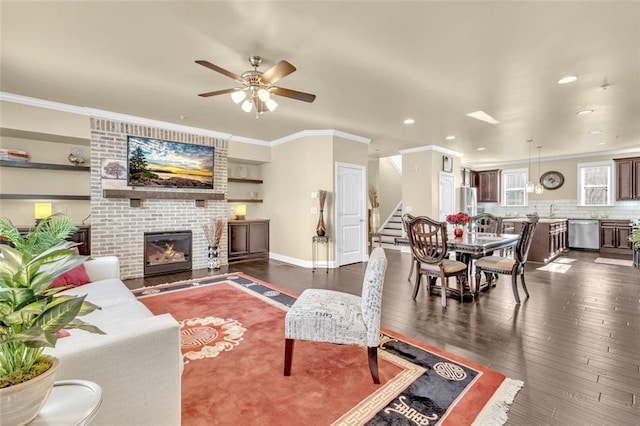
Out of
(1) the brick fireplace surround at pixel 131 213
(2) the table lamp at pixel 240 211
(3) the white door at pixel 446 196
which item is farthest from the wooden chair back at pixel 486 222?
(1) the brick fireplace surround at pixel 131 213

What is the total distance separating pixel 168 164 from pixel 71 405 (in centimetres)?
519

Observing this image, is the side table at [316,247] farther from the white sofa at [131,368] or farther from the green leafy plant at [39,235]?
the green leafy plant at [39,235]

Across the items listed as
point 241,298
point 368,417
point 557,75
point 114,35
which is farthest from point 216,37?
point 557,75

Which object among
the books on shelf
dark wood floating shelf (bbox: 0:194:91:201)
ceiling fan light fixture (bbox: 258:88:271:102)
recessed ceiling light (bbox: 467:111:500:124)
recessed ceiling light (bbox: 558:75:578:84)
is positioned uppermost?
recessed ceiling light (bbox: 467:111:500:124)

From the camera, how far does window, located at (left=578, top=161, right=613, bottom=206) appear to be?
26.9 feet

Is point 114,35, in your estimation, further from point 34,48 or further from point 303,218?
point 303,218

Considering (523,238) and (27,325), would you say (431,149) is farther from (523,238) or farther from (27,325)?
(27,325)

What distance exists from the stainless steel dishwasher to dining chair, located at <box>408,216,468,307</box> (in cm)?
677

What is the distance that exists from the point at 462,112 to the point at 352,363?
423 centimetres

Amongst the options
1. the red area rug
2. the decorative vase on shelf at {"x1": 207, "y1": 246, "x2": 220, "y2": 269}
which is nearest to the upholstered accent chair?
the red area rug

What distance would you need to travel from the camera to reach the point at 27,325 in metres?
0.84

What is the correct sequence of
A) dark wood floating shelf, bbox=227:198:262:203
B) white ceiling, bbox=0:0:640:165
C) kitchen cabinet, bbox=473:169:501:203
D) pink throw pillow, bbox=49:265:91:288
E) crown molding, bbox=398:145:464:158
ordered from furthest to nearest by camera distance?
kitchen cabinet, bbox=473:169:501:203, crown molding, bbox=398:145:464:158, dark wood floating shelf, bbox=227:198:262:203, pink throw pillow, bbox=49:265:91:288, white ceiling, bbox=0:0:640:165

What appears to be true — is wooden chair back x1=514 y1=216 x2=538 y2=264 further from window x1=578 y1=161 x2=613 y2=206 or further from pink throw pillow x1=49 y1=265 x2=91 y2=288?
window x1=578 y1=161 x2=613 y2=206

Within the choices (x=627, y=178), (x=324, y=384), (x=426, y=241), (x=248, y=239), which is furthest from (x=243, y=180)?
(x=627, y=178)
